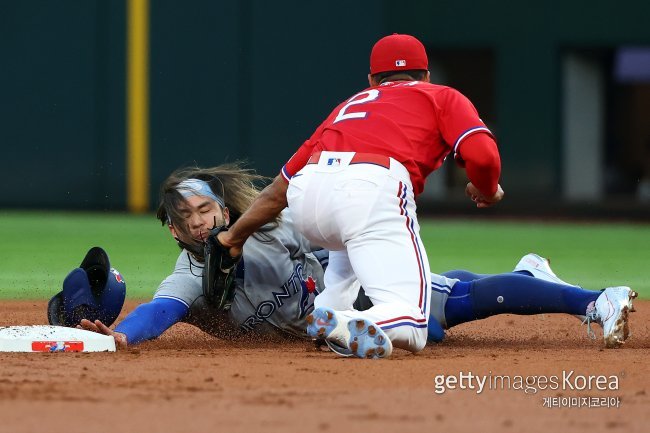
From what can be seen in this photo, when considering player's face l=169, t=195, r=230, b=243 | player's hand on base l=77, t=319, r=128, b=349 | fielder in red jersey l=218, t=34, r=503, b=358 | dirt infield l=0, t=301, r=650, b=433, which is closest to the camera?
dirt infield l=0, t=301, r=650, b=433

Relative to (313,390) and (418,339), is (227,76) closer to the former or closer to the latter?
(418,339)

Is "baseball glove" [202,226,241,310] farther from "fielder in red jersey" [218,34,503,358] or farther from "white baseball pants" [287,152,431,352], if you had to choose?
"white baseball pants" [287,152,431,352]

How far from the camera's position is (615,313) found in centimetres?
463

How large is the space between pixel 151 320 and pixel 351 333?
3.01 ft

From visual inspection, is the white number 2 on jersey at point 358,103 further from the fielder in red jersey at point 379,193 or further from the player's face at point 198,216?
the player's face at point 198,216

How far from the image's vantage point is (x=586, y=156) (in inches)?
642

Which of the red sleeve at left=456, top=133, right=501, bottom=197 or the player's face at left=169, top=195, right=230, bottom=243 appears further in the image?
the player's face at left=169, top=195, right=230, bottom=243

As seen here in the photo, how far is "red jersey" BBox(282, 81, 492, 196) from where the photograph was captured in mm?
4504

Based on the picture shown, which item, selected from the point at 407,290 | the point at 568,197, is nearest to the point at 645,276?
the point at 407,290

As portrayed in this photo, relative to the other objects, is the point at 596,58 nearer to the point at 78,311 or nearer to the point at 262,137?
the point at 262,137

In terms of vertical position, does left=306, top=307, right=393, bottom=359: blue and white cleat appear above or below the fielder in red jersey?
below

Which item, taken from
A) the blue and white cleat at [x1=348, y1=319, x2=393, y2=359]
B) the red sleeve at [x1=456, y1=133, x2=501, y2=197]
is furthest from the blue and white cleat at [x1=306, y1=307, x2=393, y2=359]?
the red sleeve at [x1=456, y1=133, x2=501, y2=197]

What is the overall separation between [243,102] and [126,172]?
174 cm

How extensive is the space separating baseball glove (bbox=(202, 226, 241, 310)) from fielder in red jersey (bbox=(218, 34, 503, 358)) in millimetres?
38
